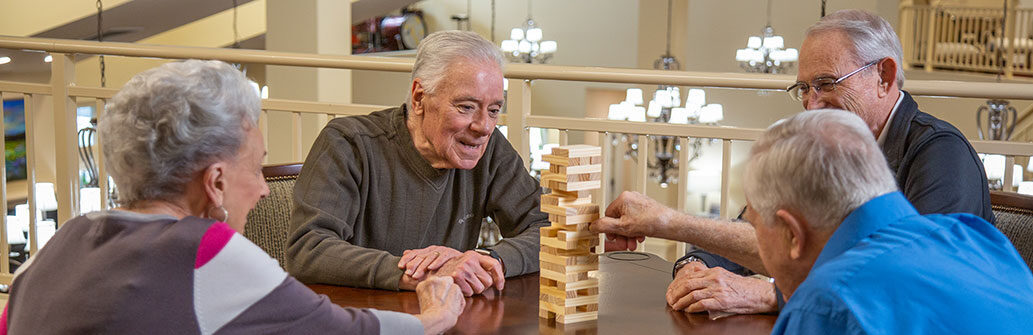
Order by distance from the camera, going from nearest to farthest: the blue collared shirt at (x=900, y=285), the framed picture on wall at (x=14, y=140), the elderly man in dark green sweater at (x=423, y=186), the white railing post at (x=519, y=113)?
the blue collared shirt at (x=900, y=285) < the elderly man in dark green sweater at (x=423, y=186) < the white railing post at (x=519, y=113) < the framed picture on wall at (x=14, y=140)

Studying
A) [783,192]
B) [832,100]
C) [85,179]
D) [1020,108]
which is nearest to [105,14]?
[85,179]

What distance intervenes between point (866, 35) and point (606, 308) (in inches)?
28.9

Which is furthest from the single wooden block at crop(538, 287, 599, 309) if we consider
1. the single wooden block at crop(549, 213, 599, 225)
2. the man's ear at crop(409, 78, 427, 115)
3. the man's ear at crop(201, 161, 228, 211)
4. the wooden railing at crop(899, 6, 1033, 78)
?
the wooden railing at crop(899, 6, 1033, 78)

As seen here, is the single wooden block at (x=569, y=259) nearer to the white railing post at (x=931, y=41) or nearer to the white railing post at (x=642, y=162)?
the white railing post at (x=642, y=162)

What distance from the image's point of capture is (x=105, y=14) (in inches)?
295

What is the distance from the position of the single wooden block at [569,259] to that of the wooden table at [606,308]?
0.32 feet

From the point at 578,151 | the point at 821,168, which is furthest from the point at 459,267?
the point at 821,168

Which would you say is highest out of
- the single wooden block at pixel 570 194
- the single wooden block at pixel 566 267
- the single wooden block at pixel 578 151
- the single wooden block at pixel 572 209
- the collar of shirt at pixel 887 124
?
the collar of shirt at pixel 887 124

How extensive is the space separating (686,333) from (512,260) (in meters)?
0.47

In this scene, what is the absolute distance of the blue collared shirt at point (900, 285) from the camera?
41.2 inches

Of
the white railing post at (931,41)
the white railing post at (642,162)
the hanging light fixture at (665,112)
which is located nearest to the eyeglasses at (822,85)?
the white railing post at (642,162)

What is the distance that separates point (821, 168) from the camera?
3.58 ft

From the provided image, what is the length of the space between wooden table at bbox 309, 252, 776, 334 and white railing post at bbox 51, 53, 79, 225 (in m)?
1.86

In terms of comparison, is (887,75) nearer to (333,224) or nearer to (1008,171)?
(1008,171)
